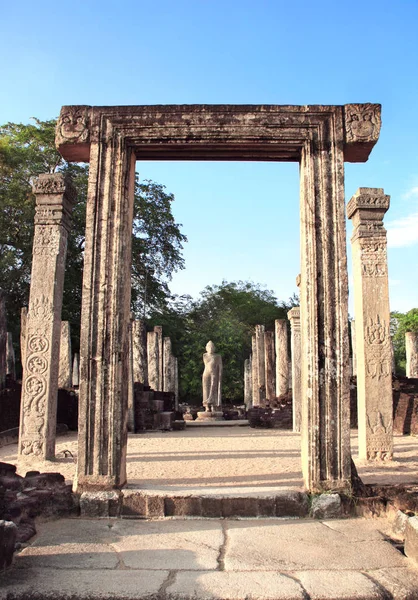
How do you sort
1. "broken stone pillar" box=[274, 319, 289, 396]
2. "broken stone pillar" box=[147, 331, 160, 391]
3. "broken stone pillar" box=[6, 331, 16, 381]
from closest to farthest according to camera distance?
1. "broken stone pillar" box=[6, 331, 16, 381]
2. "broken stone pillar" box=[274, 319, 289, 396]
3. "broken stone pillar" box=[147, 331, 160, 391]

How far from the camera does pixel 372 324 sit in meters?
7.69

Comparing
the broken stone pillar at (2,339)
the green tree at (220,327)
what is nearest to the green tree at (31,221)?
the green tree at (220,327)

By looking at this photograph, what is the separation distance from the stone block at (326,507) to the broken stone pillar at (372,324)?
340 cm

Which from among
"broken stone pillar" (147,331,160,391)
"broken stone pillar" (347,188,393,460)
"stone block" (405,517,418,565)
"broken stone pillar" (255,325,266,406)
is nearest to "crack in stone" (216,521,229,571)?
"stone block" (405,517,418,565)

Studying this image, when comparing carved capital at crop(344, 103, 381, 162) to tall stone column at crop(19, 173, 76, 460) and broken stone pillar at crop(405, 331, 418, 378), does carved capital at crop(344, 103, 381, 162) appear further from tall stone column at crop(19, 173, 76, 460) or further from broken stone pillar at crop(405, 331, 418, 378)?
broken stone pillar at crop(405, 331, 418, 378)

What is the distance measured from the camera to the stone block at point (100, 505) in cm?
424

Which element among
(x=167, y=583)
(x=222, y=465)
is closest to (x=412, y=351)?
(x=222, y=465)

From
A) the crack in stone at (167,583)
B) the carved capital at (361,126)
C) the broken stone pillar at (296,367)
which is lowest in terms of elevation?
the crack in stone at (167,583)

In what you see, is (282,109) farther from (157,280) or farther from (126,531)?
(157,280)

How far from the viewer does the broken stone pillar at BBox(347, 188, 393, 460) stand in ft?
24.4

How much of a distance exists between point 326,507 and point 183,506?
1.16 metres

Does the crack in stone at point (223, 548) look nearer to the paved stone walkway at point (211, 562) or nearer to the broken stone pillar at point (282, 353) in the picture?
the paved stone walkway at point (211, 562)

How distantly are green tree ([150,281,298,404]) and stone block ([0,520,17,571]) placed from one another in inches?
932

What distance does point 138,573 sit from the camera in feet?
9.66
